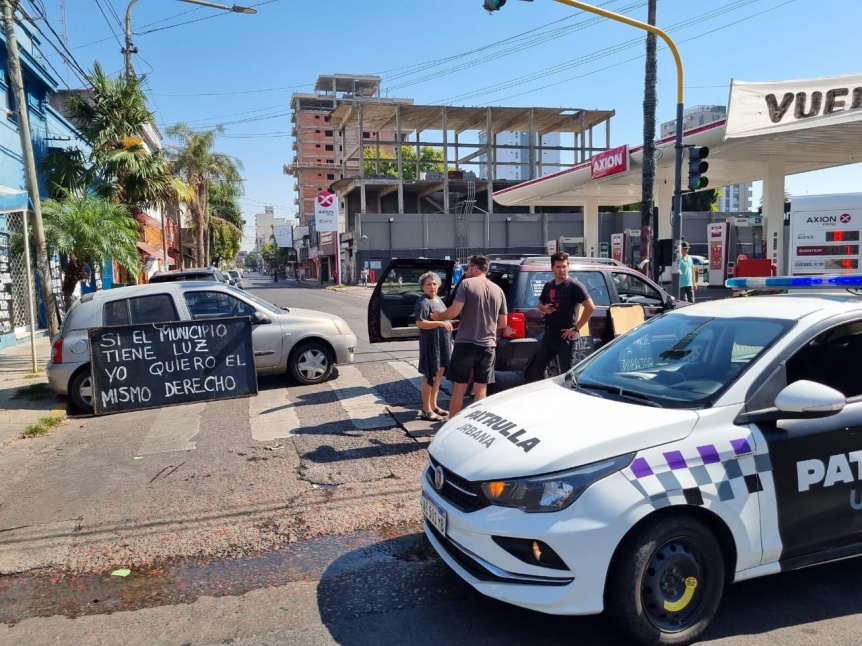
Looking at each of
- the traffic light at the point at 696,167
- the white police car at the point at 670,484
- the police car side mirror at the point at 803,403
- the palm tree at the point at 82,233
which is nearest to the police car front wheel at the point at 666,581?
the white police car at the point at 670,484

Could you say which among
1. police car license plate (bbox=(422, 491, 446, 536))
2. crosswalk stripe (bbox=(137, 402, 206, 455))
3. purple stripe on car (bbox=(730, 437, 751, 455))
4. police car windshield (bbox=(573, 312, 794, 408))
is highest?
police car windshield (bbox=(573, 312, 794, 408))

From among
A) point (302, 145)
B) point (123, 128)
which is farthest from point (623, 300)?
point (302, 145)

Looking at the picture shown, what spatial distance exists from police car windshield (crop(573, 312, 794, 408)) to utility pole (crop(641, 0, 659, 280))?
10273 mm

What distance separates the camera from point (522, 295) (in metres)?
7.89

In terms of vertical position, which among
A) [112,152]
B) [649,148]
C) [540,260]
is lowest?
[540,260]

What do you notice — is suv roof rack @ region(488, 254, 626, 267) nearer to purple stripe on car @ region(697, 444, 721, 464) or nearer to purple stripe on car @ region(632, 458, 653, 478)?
purple stripe on car @ region(697, 444, 721, 464)

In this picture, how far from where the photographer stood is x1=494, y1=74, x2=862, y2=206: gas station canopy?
14.9 meters

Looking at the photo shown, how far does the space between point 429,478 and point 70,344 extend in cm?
Result: 639

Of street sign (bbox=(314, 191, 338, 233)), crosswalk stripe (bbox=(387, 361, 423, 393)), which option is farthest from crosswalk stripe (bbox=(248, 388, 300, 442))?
street sign (bbox=(314, 191, 338, 233))

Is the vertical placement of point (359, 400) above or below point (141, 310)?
below

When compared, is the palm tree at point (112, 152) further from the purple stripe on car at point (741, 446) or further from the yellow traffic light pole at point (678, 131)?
the purple stripe on car at point (741, 446)

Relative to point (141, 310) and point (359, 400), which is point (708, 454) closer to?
point (359, 400)

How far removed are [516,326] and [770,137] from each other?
12990 millimetres

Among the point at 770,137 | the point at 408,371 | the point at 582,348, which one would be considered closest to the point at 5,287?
the point at 408,371
